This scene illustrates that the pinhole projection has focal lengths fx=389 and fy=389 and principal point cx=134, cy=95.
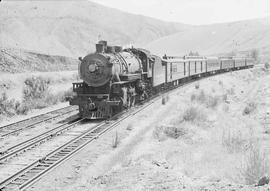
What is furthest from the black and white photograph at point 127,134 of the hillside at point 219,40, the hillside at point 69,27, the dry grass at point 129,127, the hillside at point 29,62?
the hillside at point 219,40

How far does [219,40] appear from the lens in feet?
480

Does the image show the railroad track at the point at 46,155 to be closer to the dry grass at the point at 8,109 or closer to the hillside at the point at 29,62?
the dry grass at the point at 8,109

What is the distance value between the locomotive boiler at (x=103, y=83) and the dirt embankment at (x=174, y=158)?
4.31ft

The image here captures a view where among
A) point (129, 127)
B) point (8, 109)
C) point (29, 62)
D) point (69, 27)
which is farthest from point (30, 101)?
point (69, 27)

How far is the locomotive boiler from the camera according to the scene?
16766 millimetres

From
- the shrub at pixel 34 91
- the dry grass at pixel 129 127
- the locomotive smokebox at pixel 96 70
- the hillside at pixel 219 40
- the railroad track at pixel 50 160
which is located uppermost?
the hillside at pixel 219 40

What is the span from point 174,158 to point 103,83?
7466 millimetres

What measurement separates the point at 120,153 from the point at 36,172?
2661mm

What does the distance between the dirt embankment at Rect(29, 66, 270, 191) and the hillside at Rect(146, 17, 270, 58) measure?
107 metres

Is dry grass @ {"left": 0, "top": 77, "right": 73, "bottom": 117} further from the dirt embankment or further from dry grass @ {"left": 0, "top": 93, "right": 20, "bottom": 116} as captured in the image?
the dirt embankment

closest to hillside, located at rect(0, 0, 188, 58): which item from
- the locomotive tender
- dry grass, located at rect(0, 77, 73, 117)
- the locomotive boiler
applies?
dry grass, located at rect(0, 77, 73, 117)

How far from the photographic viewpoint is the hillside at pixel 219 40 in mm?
130988

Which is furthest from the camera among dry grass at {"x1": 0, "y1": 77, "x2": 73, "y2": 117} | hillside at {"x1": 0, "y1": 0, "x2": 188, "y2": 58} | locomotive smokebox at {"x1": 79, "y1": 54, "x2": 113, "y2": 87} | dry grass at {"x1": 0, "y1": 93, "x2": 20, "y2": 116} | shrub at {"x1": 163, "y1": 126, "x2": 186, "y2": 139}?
hillside at {"x1": 0, "y1": 0, "x2": 188, "y2": 58}

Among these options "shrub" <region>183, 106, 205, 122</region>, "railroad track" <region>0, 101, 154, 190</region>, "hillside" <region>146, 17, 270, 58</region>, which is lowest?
"railroad track" <region>0, 101, 154, 190</region>
